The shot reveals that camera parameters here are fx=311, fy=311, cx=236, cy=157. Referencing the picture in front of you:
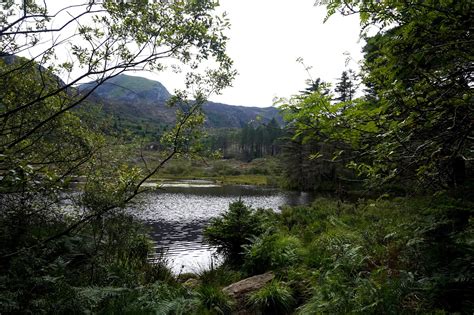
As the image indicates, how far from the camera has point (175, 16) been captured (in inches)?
223

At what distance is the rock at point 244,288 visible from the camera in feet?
22.2

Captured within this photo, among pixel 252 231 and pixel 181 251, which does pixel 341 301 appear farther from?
pixel 181 251

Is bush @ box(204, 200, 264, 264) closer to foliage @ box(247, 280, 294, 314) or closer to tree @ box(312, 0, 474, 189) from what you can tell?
foliage @ box(247, 280, 294, 314)

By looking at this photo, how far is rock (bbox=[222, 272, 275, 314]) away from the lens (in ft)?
22.2

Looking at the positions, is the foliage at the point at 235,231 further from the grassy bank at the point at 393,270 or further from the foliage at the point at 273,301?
the foliage at the point at 273,301

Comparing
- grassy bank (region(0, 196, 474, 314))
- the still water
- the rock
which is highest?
grassy bank (region(0, 196, 474, 314))

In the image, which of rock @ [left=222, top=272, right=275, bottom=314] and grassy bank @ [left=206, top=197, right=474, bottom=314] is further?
rock @ [left=222, top=272, right=275, bottom=314]

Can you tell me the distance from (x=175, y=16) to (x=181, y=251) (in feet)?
38.7

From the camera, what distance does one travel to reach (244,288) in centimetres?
727

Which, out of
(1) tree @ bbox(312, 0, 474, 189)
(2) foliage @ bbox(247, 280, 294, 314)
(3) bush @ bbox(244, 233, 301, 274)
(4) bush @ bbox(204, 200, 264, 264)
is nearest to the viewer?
(1) tree @ bbox(312, 0, 474, 189)

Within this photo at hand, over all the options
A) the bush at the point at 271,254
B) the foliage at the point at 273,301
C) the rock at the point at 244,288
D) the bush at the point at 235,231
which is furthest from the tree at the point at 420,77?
the bush at the point at 235,231

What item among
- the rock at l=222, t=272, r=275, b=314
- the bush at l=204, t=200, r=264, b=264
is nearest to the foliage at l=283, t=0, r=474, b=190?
the rock at l=222, t=272, r=275, b=314

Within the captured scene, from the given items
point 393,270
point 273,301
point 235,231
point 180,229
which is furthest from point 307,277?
point 180,229

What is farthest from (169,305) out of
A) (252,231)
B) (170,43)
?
(252,231)
